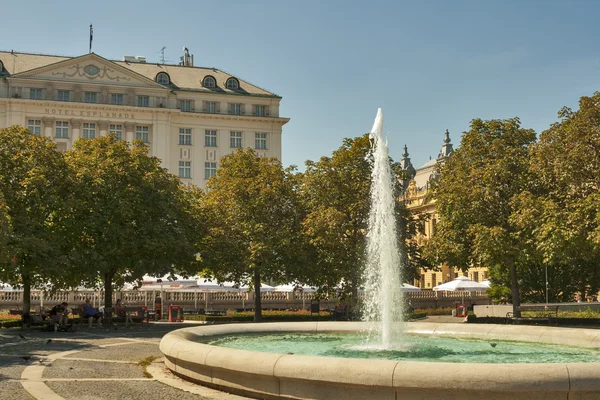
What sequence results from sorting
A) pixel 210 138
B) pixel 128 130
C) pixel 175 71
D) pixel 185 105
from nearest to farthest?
pixel 128 130 → pixel 185 105 → pixel 210 138 → pixel 175 71

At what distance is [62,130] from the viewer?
81.1 metres

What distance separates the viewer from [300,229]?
1610 inches

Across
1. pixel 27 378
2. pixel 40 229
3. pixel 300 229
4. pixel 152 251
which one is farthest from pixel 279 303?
pixel 27 378

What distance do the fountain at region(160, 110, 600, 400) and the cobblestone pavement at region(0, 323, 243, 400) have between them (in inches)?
25.4

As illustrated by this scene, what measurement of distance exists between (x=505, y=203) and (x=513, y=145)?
3.69m

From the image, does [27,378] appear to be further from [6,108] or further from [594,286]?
[6,108]

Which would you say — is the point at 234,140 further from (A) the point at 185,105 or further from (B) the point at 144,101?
(B) the point at 144,101

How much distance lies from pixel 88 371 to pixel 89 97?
69790 mm

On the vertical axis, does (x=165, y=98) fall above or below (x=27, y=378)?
above

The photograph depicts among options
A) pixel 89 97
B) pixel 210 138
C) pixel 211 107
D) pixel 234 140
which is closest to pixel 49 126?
pixel 89 97

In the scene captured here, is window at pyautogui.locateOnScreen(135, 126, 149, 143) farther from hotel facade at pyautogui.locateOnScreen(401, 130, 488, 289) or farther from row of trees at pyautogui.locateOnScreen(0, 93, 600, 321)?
row of trees at pyautogui.locateOnScreen(0, 93, 600, 321)

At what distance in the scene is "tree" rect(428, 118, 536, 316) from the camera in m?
35.2

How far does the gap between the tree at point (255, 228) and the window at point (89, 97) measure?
43.9m

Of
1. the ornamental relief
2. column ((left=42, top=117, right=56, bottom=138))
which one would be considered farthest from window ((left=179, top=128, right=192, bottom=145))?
column ((left=42, top=117, right=56, bottom=138))
